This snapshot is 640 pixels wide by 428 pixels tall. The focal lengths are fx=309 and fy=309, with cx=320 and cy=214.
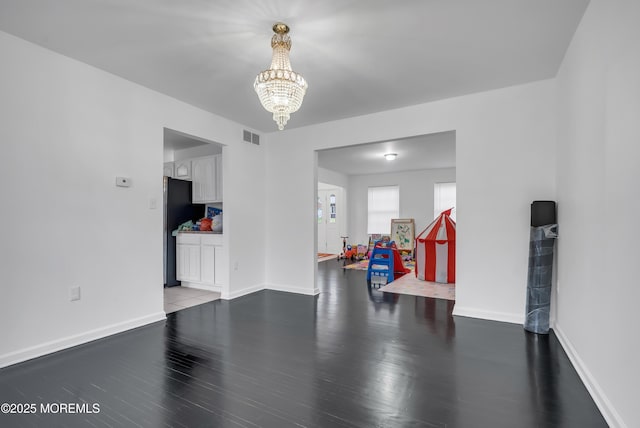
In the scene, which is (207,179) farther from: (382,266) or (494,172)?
(494,172)

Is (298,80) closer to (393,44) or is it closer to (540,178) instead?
(393,44)

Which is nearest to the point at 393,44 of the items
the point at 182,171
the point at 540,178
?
the point at 540,178

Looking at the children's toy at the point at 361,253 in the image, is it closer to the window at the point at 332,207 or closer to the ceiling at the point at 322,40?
the window at the point at 332,207

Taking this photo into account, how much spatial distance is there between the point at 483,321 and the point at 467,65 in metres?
2.59

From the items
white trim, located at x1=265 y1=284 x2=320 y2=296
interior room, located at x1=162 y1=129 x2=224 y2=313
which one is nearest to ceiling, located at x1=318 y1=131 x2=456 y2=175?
interior room, located at x1=162 y1=129 x2=224 y2=313

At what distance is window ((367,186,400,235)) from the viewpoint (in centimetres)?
900

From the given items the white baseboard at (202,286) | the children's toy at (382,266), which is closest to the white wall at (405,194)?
the children's toy at (382,266)

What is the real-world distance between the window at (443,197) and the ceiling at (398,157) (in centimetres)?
63

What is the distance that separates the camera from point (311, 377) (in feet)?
7.09

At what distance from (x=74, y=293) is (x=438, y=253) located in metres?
4.93

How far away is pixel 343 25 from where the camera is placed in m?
2.23

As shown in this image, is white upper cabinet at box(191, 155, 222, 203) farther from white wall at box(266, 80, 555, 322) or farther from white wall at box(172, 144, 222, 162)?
white wall at box(266, 80, 555, 322)

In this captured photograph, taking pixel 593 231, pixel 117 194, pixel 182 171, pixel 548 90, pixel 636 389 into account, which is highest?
pixel 548 90

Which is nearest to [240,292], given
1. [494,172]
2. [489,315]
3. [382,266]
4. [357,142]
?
[382,266]
